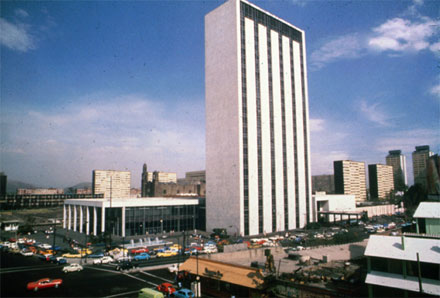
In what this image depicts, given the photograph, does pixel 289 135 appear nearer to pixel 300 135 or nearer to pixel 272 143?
pixel 300 135

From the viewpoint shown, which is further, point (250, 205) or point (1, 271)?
point (250, 205)

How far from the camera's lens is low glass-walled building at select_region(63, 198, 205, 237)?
8181 cm

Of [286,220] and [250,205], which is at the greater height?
[250,205]

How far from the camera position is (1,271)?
4394 centimetres

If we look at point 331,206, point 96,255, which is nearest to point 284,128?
point 331,206

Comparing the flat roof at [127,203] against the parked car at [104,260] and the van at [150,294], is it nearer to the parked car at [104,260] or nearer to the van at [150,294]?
the parked car at [104,260]

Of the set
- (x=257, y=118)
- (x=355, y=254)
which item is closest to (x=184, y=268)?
(x=355, y=254)

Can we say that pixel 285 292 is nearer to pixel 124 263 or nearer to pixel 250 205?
pixel 124 263

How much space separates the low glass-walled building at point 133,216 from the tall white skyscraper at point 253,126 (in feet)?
26.9

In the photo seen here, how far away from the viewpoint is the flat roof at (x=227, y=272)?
2944 cm

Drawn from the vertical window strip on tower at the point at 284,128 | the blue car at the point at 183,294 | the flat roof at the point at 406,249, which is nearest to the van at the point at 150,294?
the blue car at the point at 183,294

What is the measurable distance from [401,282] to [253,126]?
214 ft

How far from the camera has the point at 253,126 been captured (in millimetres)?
87688

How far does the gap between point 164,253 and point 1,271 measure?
2703cm
